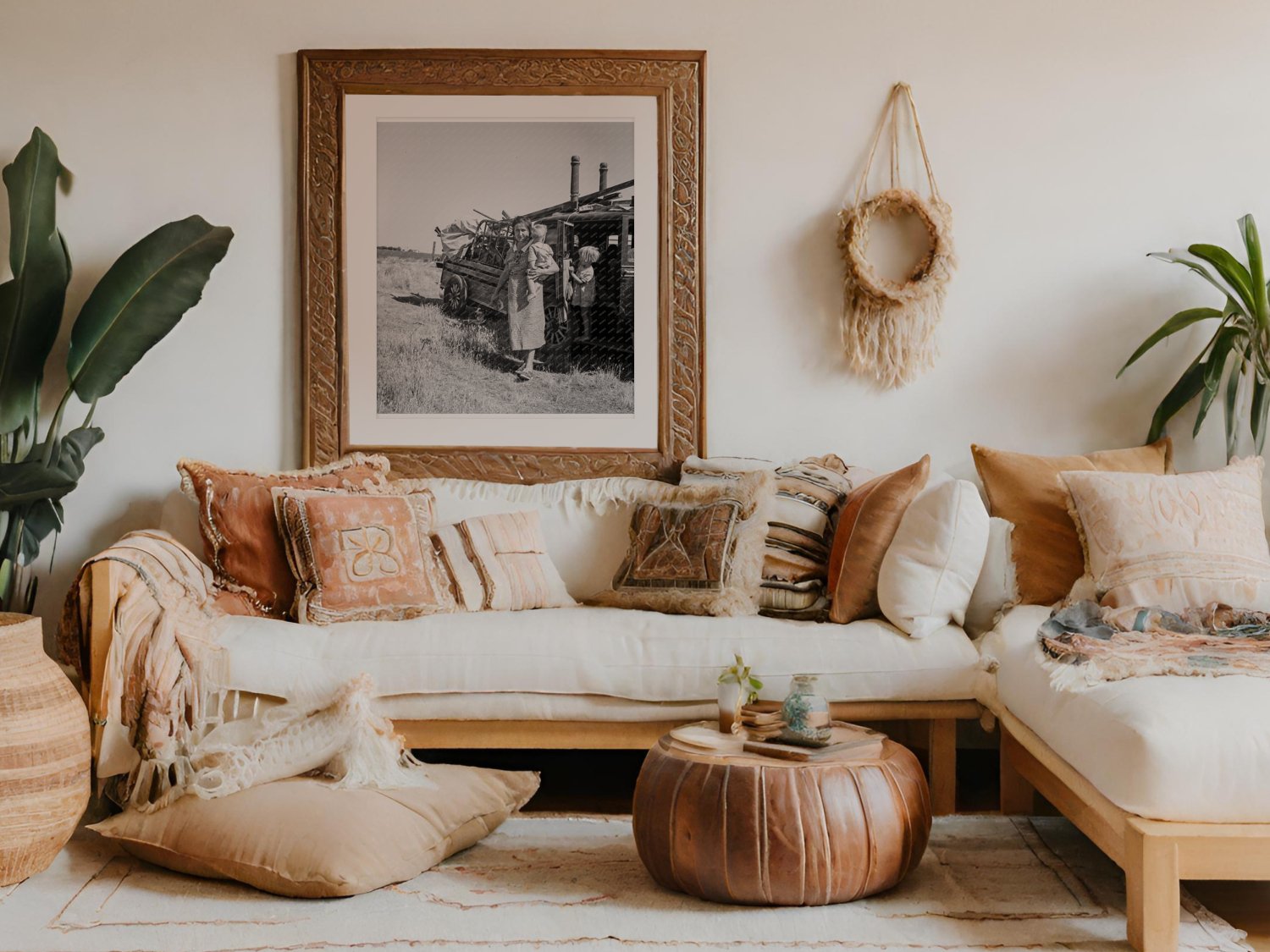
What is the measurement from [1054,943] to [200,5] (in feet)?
11.8

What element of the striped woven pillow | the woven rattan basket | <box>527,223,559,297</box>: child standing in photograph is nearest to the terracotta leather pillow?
the woven rattan basket

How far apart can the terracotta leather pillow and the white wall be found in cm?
43

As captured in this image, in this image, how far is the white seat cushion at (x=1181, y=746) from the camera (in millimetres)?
1974

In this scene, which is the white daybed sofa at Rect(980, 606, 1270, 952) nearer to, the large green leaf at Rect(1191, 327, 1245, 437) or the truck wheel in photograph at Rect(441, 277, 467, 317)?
the large green leaf at Rect(1191, 327, 1245, 437)

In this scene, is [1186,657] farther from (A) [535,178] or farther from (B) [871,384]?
(A) [535,178]

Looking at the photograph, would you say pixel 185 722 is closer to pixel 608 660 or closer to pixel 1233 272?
pixel 608 660

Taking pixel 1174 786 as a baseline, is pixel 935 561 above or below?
above

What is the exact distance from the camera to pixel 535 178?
369 cm

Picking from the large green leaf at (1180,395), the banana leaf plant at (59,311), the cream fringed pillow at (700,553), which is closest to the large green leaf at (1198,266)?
the large green leaf at (1180,395)

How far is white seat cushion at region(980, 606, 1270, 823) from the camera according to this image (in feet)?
6.48

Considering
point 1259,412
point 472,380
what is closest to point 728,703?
point 472,380

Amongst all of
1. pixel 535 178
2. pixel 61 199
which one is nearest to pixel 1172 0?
pixel 535 178

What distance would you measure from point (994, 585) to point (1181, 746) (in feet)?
4.15

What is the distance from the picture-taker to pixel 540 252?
3.70m
